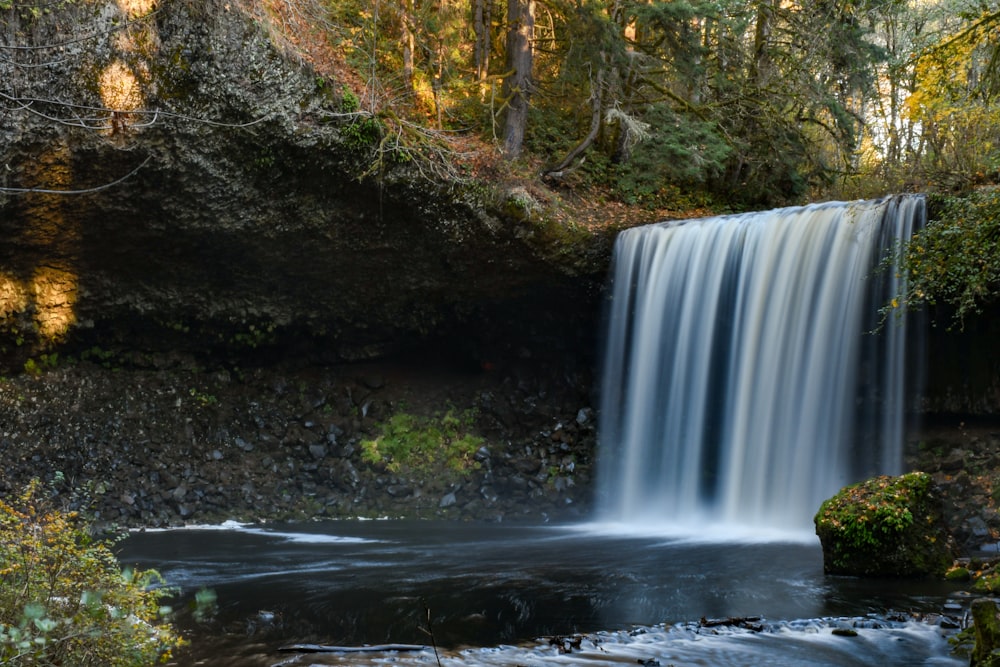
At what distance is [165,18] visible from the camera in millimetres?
10352

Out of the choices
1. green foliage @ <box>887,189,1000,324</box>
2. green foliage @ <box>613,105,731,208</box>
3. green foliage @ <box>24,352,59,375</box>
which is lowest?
green foliage @ <box>24,352,59,375</box>

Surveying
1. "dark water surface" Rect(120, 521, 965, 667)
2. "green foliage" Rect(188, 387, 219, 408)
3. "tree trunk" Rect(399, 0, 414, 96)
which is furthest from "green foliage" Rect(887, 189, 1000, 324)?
"green foliage" Rect(188, 387, 219, 408)

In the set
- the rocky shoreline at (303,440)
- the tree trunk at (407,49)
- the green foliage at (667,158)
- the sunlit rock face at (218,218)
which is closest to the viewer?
the sunlit rock face at (218,218)

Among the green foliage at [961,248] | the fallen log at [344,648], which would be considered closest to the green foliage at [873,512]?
the green foliage at [961,248]

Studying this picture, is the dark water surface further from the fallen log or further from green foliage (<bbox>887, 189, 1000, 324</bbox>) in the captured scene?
green foliage (<bbox>887, 189, 1000, 324</bbox>)

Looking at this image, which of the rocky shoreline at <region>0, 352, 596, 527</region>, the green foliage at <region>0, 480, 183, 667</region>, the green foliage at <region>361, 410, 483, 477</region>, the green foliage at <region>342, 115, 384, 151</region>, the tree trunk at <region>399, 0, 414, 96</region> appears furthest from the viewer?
the green foliage at <region>361, 410, 483, 477</region>

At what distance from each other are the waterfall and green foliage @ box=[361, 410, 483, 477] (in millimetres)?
2080

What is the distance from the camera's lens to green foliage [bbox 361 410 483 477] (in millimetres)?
12938

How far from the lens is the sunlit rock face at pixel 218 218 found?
1016 centimetres

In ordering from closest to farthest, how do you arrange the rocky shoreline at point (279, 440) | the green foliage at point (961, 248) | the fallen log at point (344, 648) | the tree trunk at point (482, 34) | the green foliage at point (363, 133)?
the fallen log at point (344, 648), the green foliage at point (961, 248), the green foliage at point (363, 133), the rocky shoreline at point (279, 440), the tree trunk at point (482, 34)

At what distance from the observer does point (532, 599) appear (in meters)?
6.76

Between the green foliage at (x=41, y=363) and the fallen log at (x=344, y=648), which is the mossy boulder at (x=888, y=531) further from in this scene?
the green foliage at (x=41, y=363)

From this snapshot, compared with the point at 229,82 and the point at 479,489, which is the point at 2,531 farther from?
the point at 479,489

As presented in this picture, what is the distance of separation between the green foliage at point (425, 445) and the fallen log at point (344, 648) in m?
7.52
